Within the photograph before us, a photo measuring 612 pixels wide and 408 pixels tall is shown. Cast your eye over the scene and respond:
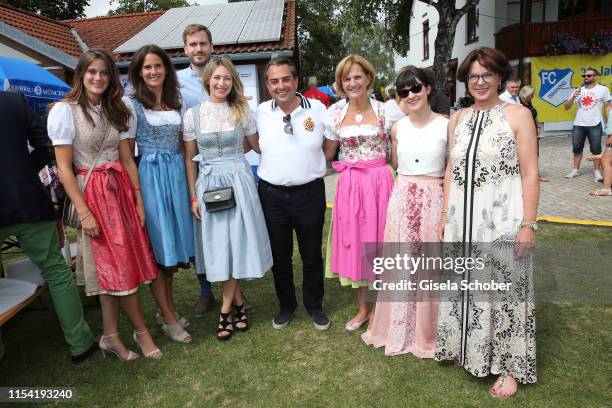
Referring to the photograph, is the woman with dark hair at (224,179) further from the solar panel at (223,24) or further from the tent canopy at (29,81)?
the solar panel at (223,24)

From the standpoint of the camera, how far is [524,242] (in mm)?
2500

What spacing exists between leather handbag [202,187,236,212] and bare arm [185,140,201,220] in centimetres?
17

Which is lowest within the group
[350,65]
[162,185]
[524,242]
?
[524,242]

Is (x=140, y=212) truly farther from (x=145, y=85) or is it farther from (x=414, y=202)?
(x=414, y=202)

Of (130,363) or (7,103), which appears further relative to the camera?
(130,363)

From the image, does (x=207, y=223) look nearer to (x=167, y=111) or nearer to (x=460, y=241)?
(x=167, y=111)

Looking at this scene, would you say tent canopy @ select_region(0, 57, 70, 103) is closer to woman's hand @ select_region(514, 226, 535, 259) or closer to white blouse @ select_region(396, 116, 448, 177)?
white blouse @ select_region(396, 116, 448, 177)

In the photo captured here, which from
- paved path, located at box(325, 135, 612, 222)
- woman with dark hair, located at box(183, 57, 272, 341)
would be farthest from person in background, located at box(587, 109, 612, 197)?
woman with dark hair, located at box(183, 57, 272, 341)

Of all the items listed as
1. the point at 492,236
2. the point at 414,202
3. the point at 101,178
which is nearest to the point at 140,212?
the point at 101,178

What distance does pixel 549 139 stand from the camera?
50.3 feet

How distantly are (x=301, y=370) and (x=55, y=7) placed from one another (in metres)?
26.8

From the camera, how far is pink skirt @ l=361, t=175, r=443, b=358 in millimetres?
2941

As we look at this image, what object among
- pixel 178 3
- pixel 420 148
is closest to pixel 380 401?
pixel 420 148

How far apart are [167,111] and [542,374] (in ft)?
10.3
